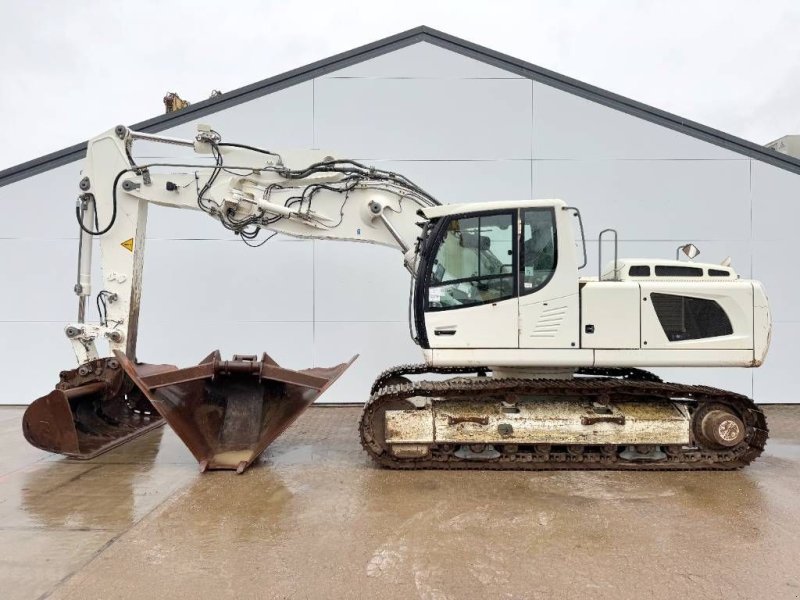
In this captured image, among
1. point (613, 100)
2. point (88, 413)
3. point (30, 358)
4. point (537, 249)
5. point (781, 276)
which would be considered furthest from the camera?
point (30, 358)

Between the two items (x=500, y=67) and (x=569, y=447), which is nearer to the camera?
(x=569, y=447)

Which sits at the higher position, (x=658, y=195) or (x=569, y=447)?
(x=658, y=195)

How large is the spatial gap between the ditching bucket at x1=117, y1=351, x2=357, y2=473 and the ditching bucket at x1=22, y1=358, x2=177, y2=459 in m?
0.49

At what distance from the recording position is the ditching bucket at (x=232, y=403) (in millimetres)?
4633

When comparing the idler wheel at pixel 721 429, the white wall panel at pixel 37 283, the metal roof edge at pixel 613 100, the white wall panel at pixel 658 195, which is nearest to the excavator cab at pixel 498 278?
Answer: the idler wheel at pixel 721 429

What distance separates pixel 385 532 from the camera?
3336 mm

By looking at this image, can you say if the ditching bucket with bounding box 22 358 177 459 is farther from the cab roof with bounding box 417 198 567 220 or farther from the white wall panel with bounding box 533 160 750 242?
the white wall panel with bounding box 533 160 750 242

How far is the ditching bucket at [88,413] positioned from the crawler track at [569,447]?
243 centimetres

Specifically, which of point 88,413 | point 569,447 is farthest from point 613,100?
point 88,413

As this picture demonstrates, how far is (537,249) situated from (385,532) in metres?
2.86

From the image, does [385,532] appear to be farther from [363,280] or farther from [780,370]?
[780,370]

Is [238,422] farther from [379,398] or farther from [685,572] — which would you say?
[685,572]

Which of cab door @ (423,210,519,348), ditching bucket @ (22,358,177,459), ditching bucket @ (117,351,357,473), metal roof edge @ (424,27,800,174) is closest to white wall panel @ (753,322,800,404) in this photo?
metal roof edge @ (424,27,800,174)

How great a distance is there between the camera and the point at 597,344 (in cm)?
465
